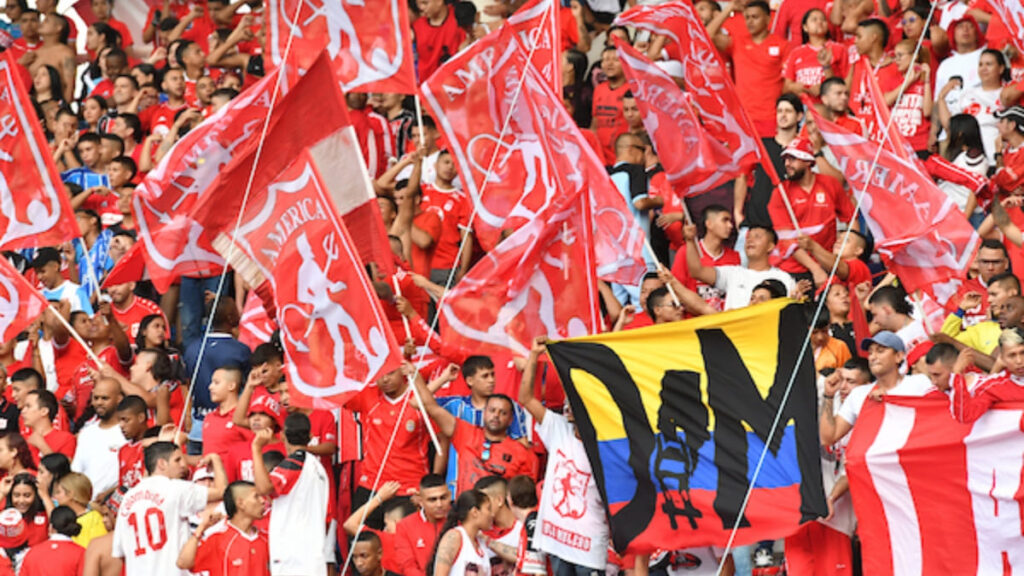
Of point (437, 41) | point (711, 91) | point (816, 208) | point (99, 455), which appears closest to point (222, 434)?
point (99, 455)

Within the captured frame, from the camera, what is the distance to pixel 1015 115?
1574 centimetres

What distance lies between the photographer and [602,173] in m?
13.6

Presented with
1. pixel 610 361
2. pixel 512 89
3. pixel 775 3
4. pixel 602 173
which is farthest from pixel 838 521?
pixel 775 3

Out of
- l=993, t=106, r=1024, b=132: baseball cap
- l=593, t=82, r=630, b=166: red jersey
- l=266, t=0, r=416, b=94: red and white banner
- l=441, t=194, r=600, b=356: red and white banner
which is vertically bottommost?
l=593, t=82, r=630, b=166: red jersey

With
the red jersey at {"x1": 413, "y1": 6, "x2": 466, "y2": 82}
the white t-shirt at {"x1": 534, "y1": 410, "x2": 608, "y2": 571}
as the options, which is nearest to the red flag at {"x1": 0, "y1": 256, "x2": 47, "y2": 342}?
the white t-shirt at {"x1": 534, "y1": 410, "x2": 608, "y2": 571}

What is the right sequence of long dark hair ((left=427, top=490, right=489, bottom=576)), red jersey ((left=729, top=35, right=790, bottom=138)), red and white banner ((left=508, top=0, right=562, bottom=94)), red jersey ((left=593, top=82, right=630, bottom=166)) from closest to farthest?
long dark hair ((left=427, top=490, right=489, bottom=576)) < red and white banner ((left=508, top=0, right=562, bottom=94)) < red jersey ((left=593, top=82, right=630, bottom=166)) < red jersey ((left=729, top=35, right=790, bottom=138))

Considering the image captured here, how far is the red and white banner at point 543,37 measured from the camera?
14.8 m

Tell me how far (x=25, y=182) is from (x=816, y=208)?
19.2ft

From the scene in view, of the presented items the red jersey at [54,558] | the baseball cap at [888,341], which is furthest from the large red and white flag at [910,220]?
the red jersey at [54,558]

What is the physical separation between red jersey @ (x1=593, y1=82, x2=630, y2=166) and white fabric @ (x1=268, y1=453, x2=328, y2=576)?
579 centimetres

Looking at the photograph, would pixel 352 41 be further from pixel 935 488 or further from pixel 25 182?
pixel 935 488

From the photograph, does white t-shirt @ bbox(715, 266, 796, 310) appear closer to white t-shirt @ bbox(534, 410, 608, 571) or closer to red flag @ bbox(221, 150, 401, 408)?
white t-shirt @ bbox(534, 410, 608, 571)

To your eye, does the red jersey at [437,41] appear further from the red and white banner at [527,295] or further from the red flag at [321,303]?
the red and white banner at [527,295]

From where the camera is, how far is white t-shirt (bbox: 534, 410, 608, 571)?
1208 centimetres
